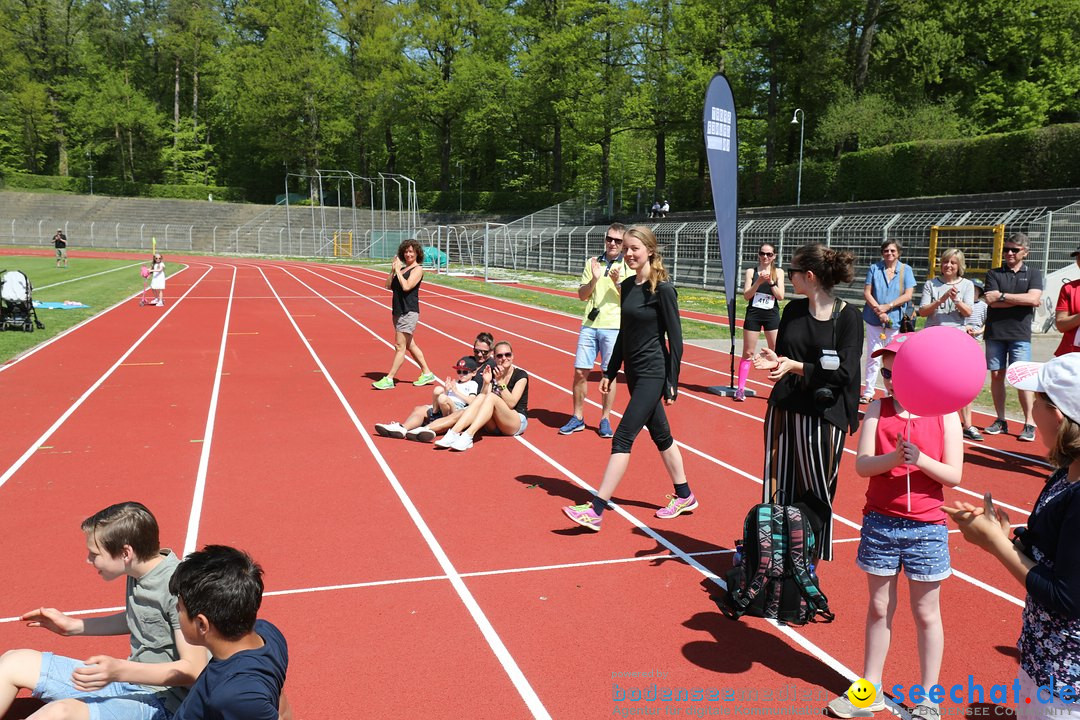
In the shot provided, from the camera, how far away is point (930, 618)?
10.8 feet

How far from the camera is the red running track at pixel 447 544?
3846 mm

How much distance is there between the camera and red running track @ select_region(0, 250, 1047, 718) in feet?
12.6

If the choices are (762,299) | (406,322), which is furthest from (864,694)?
(406,322)

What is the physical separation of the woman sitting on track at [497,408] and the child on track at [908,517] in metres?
4.90

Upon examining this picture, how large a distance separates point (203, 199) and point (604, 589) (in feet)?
237

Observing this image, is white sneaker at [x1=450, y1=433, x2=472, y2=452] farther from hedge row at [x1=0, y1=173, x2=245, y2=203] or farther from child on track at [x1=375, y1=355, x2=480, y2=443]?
hedge row at [x1=0, y1=173, x2=245, y2=203]

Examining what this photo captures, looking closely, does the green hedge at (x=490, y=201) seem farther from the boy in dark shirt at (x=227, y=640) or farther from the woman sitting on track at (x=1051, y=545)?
the woman sitting on track at (x=1051, y=545)

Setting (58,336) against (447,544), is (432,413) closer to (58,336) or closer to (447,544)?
(447,544)

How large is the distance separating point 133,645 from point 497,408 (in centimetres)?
508

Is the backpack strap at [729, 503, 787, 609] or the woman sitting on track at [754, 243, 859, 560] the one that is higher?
the woman sitting on track at [754, 243, 859, 560]

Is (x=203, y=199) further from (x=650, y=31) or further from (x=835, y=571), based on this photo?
(x=835, y=571)

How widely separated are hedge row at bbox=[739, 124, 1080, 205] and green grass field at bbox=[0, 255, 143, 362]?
28986 millimetres

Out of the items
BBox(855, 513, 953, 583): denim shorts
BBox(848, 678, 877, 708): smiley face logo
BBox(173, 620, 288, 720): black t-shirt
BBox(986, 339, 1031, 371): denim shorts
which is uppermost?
BBox(986, 339, 1031, 371): denim shorts

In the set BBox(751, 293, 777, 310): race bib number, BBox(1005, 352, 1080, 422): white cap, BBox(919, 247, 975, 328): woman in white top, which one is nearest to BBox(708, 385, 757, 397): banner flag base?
BBox(751, 293, 777, 310): race bib number
